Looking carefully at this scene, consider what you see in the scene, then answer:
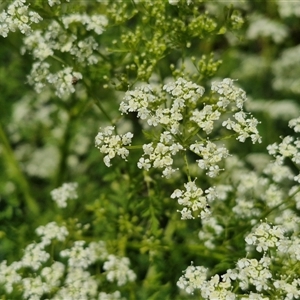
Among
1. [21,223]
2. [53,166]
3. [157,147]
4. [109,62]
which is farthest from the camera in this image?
[53,166]

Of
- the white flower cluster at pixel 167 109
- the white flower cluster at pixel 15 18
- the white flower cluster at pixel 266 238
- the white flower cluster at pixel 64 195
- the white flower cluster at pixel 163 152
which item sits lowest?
the white flower cluster at pixel 266 238

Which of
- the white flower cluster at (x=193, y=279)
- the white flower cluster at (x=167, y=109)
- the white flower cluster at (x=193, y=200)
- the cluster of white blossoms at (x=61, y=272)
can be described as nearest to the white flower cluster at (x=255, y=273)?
the white flower cluster at (x=193, y=279)

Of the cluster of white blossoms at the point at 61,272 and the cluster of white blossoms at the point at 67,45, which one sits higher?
the cluster of white blossoms at the point at 67,45


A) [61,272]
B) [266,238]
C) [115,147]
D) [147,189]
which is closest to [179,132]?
[115,147]

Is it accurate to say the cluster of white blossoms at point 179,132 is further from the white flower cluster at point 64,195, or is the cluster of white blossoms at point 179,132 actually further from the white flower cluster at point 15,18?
the white flower cluster at point 64,195

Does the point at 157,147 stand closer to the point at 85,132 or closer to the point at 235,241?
the point at 235,241

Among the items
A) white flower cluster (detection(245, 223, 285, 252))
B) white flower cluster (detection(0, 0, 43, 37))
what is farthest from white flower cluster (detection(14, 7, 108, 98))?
white flower cluster (detection(245, 223, 285, 252))

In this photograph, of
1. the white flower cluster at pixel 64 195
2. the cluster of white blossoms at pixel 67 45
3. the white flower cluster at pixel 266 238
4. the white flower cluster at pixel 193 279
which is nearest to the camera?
the white flower cluster at pixel 266 238

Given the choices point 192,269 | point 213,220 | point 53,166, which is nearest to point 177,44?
point 213,220
